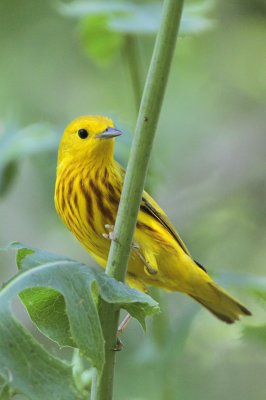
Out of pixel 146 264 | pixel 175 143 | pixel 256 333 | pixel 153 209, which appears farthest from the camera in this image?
pixel 175 143

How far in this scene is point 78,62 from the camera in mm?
8461

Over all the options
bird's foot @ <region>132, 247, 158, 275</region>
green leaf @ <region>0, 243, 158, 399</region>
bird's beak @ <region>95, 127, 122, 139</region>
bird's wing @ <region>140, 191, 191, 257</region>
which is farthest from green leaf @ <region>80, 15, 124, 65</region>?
green leaf @ <region>0, 243, 158, 399</region>

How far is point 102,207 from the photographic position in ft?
11.4

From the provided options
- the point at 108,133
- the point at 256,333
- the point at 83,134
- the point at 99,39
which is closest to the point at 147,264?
the point at 108,133

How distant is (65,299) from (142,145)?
38 centimetres

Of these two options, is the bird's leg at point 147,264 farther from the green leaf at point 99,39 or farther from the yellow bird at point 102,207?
the green leaf at point 99,39

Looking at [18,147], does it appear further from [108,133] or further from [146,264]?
[146,264]

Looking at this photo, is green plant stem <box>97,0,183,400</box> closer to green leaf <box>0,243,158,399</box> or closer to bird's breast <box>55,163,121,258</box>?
green leaf <box>0,243,158,399</box>

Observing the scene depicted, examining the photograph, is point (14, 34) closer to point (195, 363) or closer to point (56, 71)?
point (56, 71)

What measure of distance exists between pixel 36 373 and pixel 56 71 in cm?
674

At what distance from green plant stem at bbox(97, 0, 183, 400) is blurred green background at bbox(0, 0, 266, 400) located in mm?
888

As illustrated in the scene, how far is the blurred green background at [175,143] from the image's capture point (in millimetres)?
3701

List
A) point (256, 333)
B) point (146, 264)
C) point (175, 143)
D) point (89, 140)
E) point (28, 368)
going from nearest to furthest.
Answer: point (28, 368) < point (256, 333) < point (146, 264) < point (89, 140) < point (175, 143)

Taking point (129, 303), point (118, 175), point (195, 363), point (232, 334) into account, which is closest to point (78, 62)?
point (195, 363)
